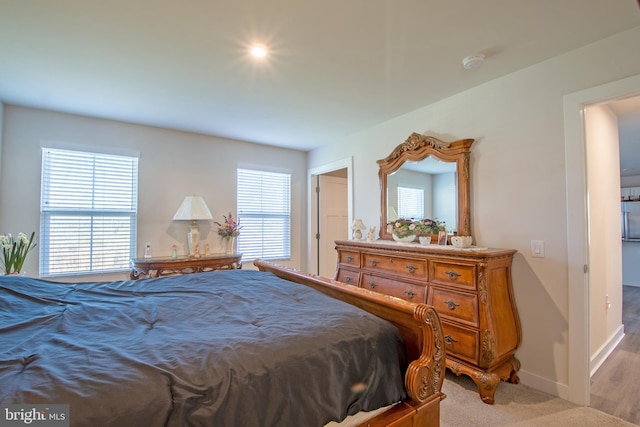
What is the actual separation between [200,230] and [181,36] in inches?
109

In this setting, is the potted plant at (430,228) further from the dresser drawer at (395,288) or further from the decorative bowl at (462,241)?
the dresser drawer at (395,288)

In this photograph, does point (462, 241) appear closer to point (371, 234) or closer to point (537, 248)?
point (537, 248)

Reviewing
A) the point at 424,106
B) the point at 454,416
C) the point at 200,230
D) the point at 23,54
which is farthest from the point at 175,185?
the point at 454,416

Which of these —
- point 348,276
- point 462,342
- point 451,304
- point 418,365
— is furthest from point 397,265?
point 418,365

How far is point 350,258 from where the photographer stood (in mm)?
3389

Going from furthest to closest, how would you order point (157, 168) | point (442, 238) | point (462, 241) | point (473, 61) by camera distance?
point (157, 168) → point (442, 238) → point (462, 241) → point (473, 61)

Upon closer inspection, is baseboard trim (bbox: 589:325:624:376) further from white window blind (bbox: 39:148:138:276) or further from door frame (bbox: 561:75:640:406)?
white window blind (bbox: 39:148:138:276)

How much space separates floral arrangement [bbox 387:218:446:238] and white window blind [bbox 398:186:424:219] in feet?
0.26

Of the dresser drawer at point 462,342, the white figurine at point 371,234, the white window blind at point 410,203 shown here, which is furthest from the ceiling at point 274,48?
the dresser drawer at point 462,342

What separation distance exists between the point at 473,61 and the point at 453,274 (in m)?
1.66

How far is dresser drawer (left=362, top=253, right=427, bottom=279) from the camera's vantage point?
2607 mm

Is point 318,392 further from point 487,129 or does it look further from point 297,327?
point 487,129

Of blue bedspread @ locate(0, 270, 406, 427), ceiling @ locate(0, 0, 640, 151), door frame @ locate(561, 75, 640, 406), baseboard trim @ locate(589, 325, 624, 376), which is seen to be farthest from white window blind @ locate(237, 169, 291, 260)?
baseboard trim @ locate(589, 325, 624, 376)

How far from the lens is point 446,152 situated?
294 cm
